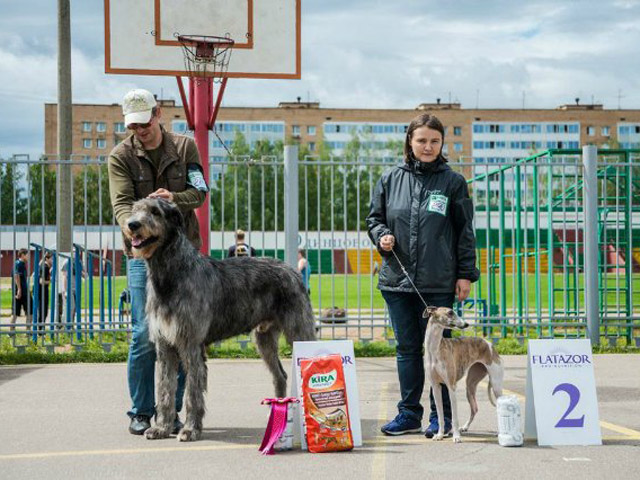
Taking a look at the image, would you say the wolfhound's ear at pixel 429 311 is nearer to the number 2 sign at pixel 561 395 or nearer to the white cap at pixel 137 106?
the number 2 sign at pixel 561 395

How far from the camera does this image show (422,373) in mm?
6172

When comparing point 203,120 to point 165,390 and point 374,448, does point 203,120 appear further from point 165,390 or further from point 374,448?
point 374,448

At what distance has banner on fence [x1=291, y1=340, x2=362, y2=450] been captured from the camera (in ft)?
18.5

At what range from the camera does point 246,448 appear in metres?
5.70

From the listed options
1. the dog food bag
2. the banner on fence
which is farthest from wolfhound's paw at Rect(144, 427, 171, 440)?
the dog food bag

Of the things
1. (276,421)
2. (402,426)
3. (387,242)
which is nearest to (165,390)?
(276,421)

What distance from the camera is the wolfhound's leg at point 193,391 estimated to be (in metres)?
5.84

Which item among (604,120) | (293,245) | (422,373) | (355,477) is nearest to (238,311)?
(422,373)

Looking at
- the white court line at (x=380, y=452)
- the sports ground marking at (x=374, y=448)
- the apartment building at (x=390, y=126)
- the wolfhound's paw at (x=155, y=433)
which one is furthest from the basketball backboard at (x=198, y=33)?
the apartment building at (x=390, y=126)

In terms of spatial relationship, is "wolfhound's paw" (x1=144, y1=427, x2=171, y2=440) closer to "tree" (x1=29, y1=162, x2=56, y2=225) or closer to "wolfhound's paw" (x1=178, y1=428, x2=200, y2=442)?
"wolfhound's paw" (x1=178, y1=428, x2=200, y2=442)

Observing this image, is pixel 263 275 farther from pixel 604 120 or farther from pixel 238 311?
pixel 604 120

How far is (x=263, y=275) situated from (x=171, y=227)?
0.93 m

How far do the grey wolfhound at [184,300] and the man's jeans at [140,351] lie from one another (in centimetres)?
22

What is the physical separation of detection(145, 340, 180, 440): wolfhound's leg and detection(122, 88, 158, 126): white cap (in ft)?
5.12
